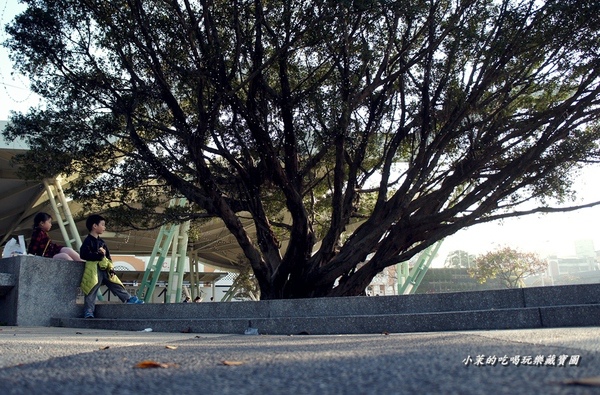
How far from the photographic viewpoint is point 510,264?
42906 millimetres

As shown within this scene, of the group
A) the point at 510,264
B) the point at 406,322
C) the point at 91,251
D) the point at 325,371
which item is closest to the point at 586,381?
the point at 325,371

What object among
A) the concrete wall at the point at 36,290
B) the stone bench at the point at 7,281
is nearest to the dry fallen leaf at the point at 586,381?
the concrete wall at the point at 36,290

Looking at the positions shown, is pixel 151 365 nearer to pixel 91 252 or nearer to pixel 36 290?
pixel 36 290

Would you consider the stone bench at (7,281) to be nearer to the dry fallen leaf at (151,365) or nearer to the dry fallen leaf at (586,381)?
the dry fallen leaf at (151,365)

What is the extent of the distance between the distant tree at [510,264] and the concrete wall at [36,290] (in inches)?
1525

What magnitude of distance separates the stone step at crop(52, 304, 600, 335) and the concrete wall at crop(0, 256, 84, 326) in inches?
70.3

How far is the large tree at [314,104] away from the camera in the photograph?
946cm

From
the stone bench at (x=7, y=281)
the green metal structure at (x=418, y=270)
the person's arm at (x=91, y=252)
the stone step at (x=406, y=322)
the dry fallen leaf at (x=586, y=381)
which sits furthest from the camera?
the green metal structure at (x=418, y=270)

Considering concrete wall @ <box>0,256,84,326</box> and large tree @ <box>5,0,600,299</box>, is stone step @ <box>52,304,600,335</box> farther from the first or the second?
large tree @ <box>5,0,600,299</box>

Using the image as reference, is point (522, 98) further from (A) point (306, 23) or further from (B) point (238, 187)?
(B) point (238, 187)

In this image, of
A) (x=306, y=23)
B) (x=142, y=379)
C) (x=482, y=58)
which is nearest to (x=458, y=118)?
(x=482, y=58)

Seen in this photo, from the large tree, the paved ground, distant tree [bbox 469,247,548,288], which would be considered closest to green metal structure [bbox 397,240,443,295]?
distant tree [bbox 469,247,548,288]

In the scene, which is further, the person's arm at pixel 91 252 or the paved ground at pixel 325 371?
the person's arm at pixel 91 252

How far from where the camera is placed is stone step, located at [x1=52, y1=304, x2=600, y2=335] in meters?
6.01
